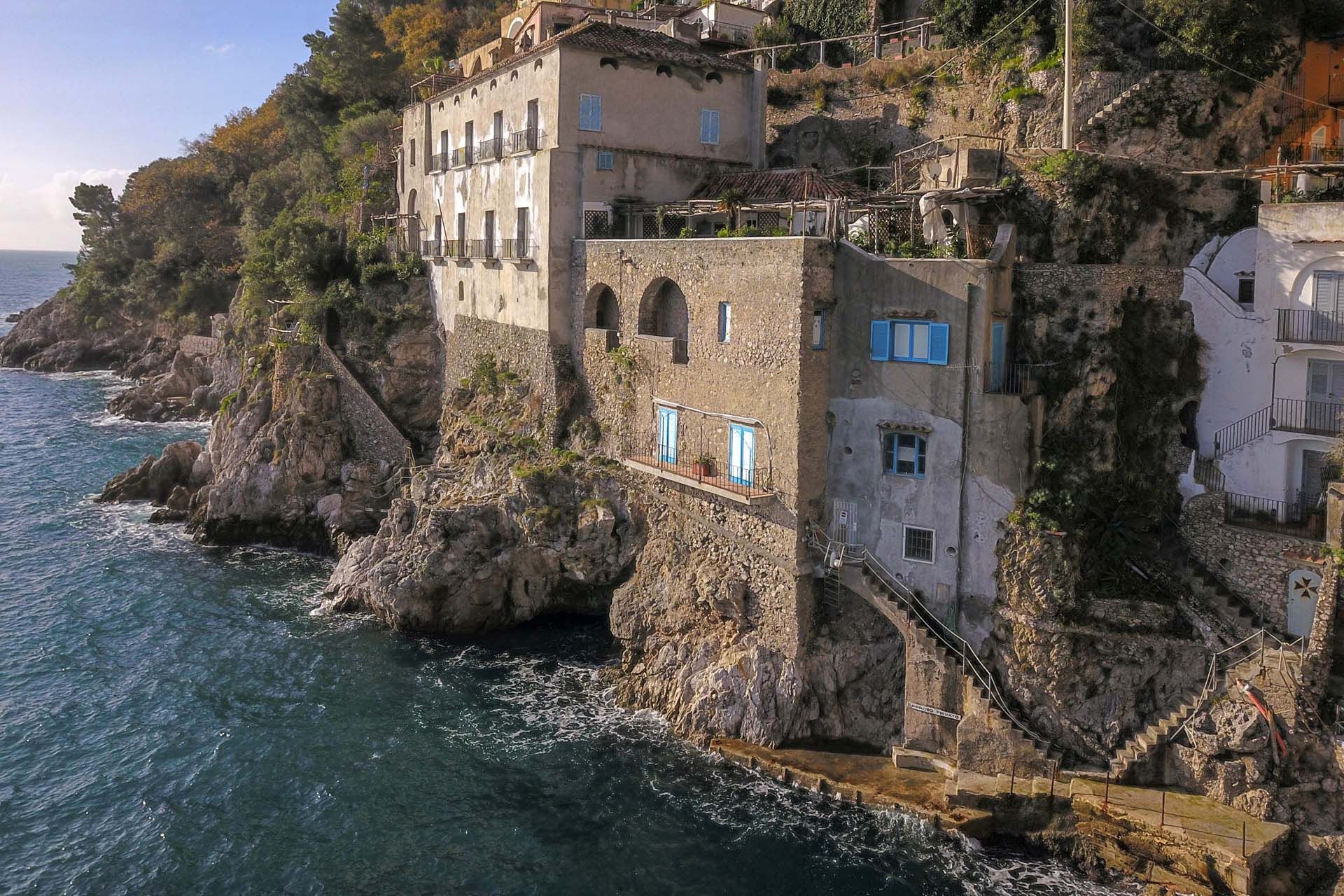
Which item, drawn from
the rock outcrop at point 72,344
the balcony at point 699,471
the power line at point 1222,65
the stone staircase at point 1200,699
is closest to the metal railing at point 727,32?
the power line at point 1222,65

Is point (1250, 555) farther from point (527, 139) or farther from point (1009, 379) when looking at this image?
point (527, 139)

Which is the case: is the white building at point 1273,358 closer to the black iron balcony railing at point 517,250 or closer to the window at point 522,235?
the black iron balcony railing at point 517,250

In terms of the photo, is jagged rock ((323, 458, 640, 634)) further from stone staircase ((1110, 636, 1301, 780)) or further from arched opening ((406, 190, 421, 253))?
arched opening ((406, 190, 421, 253))

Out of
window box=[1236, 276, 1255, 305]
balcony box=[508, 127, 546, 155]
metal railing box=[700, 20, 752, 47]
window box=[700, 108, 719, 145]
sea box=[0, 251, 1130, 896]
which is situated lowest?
sea box=[0, 251, 1130, 896]

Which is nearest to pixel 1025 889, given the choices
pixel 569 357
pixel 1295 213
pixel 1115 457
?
pixel 1115 457

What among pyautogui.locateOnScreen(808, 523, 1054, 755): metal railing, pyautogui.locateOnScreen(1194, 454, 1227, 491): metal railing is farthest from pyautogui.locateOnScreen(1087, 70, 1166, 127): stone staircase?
pyautogui.locateOnScreen(808, 523, 1054, 755): metal railing
